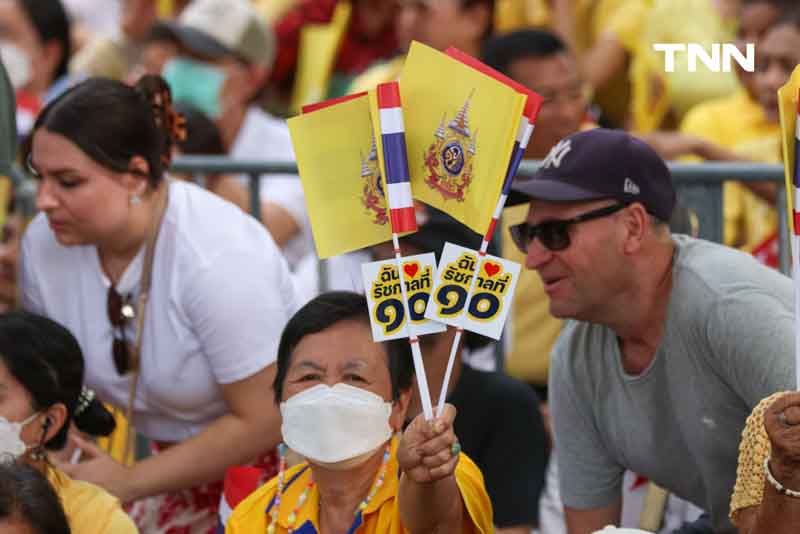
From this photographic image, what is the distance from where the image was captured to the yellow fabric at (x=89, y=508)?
3664 millimetres

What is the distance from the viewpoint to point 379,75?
263 inches

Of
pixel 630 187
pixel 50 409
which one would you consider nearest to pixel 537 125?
pixel 630 187

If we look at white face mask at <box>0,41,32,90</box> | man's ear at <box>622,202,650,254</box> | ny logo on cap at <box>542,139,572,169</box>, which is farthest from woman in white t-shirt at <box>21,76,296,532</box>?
white face mask at <box>0,41,32,90</box>

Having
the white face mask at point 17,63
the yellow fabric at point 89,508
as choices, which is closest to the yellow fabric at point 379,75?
the white face mask at point 17,63

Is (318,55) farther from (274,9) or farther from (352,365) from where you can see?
(352,365)

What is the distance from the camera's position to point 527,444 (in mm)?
4418

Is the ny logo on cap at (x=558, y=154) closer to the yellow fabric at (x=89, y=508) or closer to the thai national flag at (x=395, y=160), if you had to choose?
the thai national flag at (x=395, y=160)

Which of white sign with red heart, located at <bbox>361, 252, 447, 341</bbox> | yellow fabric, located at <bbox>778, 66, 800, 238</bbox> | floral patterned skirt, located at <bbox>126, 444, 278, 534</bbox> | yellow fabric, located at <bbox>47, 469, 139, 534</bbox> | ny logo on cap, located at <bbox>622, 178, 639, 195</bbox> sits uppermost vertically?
yellow fabric, located at <bbox>778, 66, 800, 238</bbox>

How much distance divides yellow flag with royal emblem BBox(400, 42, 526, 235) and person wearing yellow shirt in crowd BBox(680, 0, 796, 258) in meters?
1.95

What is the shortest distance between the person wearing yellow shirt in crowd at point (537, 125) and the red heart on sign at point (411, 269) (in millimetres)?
1857

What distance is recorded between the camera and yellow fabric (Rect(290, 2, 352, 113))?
7344 mm

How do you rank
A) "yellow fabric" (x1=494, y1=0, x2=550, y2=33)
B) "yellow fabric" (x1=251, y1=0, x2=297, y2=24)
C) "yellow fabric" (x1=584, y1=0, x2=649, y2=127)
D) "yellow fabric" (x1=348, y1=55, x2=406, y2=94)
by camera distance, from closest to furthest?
1. "yellow fabric" (x1=348, y1=55, x2=406, y2=94)
2. "yellow fabric" (x1=584, y1=0, x2=649, y2=127)
3. "yellow fabric" (x1=494, y1=0, x2=550, y2=33)
4. "yellow fabric" (x1=251, y1=0, x2=297, y2=24)

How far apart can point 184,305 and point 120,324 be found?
0.23 m

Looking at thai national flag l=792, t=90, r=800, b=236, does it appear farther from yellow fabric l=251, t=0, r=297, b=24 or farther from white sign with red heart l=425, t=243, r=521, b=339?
yellow fabric l=251, t=0, r=297, b=24
